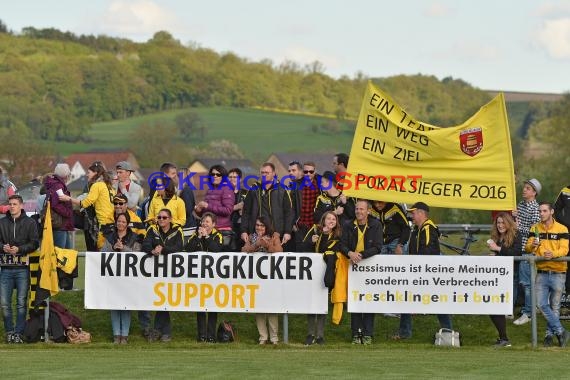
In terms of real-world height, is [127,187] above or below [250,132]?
below

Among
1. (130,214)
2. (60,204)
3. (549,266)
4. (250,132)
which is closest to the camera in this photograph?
(549,266)

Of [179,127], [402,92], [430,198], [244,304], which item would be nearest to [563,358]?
[430,198]

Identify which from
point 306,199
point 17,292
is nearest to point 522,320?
point 306,199

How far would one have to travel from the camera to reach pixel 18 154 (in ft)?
349

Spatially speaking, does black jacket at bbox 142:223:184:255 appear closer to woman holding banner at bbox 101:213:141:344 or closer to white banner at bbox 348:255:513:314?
woman holding banner at bbox 101:213:141:344

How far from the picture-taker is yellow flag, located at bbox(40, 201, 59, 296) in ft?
58.4

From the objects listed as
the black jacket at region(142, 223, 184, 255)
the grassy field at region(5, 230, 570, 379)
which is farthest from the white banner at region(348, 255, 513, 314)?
the black jacket at region(142, 223, 184, 255)

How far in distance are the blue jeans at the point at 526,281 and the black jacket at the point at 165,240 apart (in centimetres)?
539

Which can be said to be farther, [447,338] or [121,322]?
[121,322]

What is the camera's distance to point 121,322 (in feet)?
60.1

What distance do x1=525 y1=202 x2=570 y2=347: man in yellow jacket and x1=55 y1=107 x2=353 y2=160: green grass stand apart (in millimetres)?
137183

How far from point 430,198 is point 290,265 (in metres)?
2.28

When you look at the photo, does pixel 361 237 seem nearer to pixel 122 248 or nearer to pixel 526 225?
pixel 526 225

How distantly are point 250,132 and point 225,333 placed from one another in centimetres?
15365
